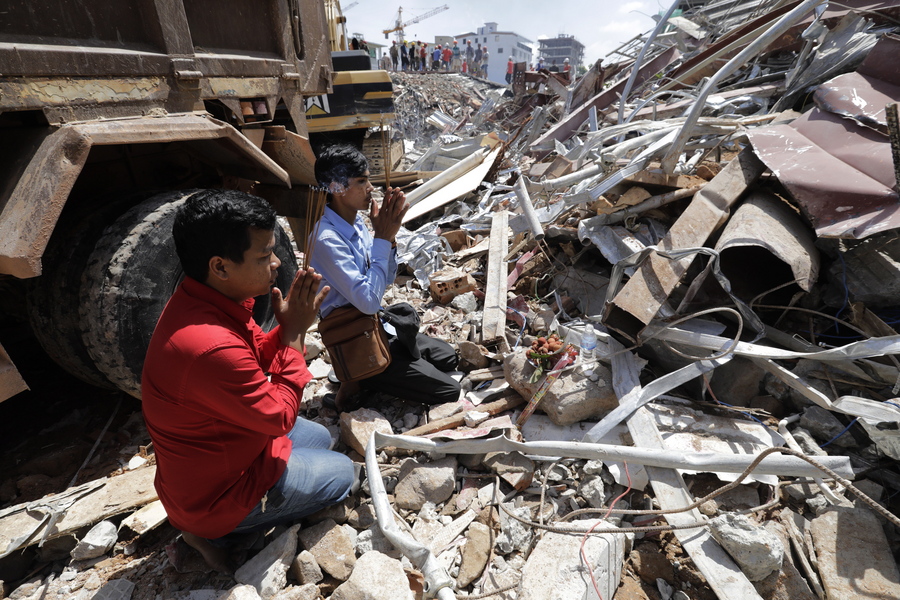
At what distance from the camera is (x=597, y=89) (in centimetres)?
941

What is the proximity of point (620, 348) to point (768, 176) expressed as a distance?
1.54 m

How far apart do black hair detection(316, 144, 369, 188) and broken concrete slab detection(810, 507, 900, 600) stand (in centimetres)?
268

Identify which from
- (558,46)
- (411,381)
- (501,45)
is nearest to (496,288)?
(411,381)

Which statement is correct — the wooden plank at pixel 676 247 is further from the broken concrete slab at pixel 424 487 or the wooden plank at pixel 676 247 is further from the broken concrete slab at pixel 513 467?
the broken concrete slab at pixel 424 487

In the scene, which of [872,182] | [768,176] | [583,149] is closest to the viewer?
[872,182]

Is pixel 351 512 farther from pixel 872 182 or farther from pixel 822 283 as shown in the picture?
pixel 872 182

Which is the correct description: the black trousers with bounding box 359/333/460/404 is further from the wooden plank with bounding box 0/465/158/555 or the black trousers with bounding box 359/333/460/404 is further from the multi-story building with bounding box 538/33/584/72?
the multi-story building with bounding box 538/33/584/72

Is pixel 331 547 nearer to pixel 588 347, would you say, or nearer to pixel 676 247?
pixel 588 347

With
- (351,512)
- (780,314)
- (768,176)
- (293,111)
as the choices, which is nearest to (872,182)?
(768,176)

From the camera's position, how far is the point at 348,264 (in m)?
2.42

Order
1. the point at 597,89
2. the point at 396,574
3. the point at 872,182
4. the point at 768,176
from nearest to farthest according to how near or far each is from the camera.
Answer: the point at 396,574 < the point at 872,182 < the point at 768,176 < the point at 597,89

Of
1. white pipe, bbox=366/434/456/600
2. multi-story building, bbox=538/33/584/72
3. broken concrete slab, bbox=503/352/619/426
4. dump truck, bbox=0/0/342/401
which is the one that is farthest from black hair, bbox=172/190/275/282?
multi-story building, bbox=538/33/584/72

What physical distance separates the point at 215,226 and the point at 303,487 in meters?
1.18

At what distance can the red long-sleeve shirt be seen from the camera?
150 cm
